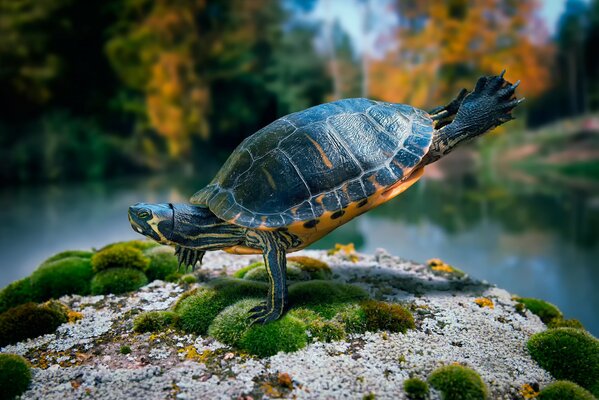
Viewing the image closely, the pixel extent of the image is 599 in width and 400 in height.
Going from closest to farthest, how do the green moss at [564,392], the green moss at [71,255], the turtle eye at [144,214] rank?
the green moss at [564,392] < the turtle eye at [144,214] < the green moss at [71,255]

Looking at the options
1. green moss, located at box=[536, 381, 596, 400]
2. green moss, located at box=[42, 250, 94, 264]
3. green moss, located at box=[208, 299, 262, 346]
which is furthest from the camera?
green moss, located at box=[42, 250, 94, 264]

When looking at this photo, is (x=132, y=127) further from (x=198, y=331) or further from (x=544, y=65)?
(x=544, y=65)

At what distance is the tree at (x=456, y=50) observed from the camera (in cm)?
984

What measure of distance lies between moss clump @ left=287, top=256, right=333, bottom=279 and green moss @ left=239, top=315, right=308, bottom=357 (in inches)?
58.2

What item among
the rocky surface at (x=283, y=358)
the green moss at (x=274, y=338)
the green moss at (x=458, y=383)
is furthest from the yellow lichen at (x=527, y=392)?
the green moss at (x=274, y=338)

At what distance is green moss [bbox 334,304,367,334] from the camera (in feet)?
11.7

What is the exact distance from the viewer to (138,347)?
137 inches

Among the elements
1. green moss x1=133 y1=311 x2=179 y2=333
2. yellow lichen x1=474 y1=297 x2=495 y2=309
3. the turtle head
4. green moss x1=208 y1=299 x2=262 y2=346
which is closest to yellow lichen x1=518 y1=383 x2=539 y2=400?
yellow lichen x1=474 y1=297 x2=495 y2=309

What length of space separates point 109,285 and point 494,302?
4.84 metres

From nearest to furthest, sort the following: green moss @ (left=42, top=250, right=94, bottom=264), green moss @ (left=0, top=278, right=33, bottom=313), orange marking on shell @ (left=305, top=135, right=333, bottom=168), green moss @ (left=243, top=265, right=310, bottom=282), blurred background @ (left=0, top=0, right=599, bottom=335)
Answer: orange marking on shell @ (left=305, top=135, right=333, bottom=168) → green moss @ (left=0, top=278, right=33, bottom=313) → green moss @ (left=243, top=265, right=310, bottom=282) → green moss @ (left=42, top=250, right=94, bottom=264) → blurred background @ (left=0, top=0, right=599, bottom=335)

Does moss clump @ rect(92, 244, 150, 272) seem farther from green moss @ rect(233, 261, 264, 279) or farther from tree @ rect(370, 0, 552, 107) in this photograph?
tree @ rect(370, 0, 552, 107)

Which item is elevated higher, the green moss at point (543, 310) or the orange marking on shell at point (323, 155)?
the orange marking on shell at point (323, 155)

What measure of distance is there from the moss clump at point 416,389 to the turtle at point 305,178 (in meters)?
1.28

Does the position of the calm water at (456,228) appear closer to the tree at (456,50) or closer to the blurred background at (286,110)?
the blurred background at (286,110)
